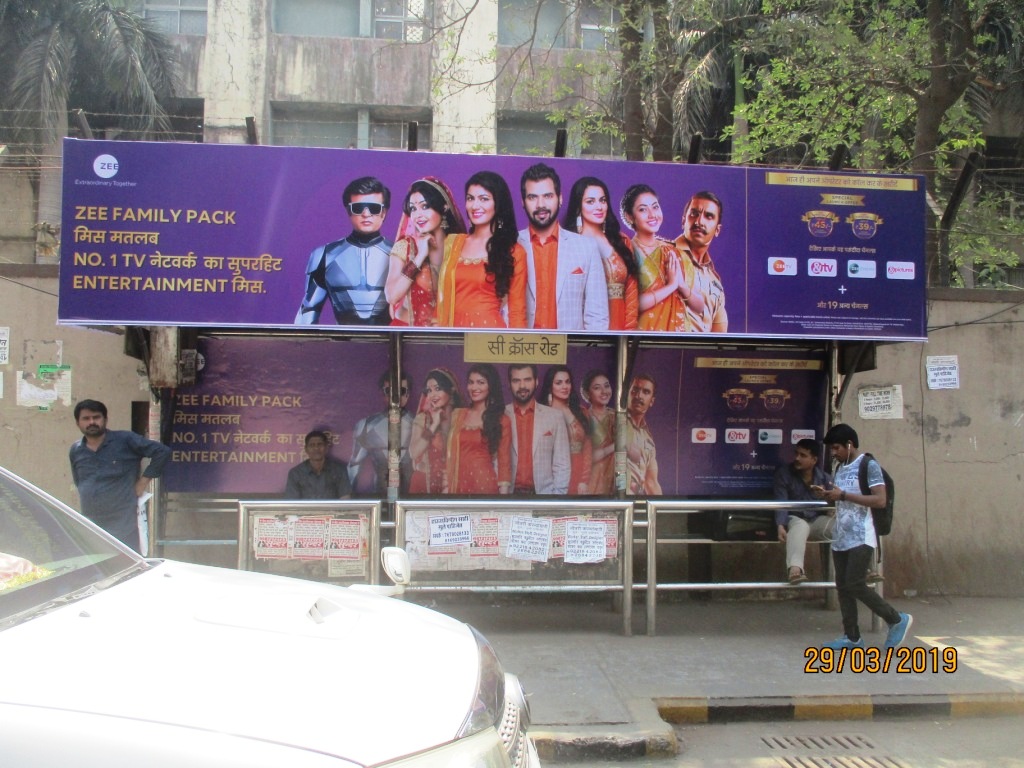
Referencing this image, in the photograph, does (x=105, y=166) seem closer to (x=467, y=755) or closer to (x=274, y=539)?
(x=274, y=539)

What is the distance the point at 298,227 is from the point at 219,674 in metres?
4.76

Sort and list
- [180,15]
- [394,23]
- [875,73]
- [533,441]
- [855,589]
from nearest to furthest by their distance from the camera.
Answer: [855,589], [533,441], [875,73], [394,23], [180,15]

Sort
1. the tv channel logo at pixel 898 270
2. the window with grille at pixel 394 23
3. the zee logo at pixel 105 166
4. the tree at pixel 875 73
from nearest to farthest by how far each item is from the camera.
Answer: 1. the zee logo at pixel 105 166
2. the tv channel logo at pixel 898 270
3. the tree at pixel 875 73
4. the window with grille at pixel 394 23

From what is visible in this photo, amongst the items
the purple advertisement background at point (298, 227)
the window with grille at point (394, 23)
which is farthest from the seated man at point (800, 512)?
the window with grille at point (394, 23)

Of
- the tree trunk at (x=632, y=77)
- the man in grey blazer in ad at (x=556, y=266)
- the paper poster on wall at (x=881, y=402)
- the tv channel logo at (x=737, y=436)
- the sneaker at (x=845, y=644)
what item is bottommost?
the sneaker at (x=845, y=644)

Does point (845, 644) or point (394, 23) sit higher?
point (394, 23)

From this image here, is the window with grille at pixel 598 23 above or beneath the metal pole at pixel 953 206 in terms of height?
above

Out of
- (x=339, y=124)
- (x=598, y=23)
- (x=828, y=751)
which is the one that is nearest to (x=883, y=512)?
(x=828, y=751)

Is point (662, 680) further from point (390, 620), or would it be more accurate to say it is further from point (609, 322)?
point (390, 620)

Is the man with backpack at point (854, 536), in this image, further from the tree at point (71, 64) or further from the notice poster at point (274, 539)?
the tree at point (71, 64)

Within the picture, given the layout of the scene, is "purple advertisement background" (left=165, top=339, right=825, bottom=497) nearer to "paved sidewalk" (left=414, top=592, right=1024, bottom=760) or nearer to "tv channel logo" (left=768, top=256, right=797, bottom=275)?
"paved sidewalk" (left=414, top=592, right=1024, bottom=760)

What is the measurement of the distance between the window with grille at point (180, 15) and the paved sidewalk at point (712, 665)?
15.8m

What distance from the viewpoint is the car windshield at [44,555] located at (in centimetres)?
255

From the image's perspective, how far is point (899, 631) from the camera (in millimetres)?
6223
